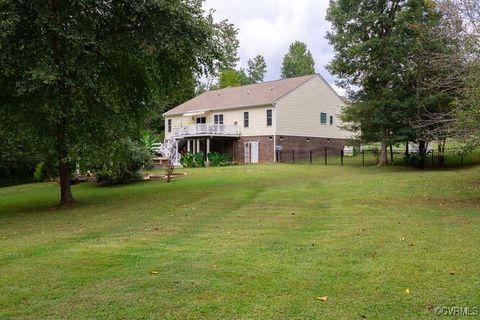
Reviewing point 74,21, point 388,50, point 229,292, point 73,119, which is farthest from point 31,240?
point 388,50

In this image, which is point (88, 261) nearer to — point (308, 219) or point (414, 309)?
point (414, 309)

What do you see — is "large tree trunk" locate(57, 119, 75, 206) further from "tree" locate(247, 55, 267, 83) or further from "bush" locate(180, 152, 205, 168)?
"tree" locate(247, 55, 267, 83)

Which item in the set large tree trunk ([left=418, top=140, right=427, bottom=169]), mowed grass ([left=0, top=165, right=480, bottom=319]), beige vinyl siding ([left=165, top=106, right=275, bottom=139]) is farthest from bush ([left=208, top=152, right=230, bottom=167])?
mowed grass ([left=0, top=165, right=480, bottom=319])

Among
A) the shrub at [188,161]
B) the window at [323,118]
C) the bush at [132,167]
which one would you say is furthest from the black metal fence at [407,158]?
the bush at [132,167]

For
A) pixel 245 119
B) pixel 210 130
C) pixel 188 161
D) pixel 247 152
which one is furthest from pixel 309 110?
pixel 188 161

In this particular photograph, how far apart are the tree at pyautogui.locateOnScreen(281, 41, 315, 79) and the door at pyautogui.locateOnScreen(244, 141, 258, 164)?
31.1m

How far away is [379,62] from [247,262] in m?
22.9

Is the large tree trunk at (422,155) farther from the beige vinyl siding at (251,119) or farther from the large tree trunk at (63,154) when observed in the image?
the large tree trunk at (63,154)

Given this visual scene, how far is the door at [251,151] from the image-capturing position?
38.1 meters

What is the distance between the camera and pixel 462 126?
12.4 metres

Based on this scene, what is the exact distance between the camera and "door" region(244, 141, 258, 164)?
38.1m

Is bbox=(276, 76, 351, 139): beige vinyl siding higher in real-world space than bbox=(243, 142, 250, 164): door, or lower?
higher

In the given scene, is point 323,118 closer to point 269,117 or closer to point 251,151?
point 269,117

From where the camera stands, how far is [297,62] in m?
68.1
